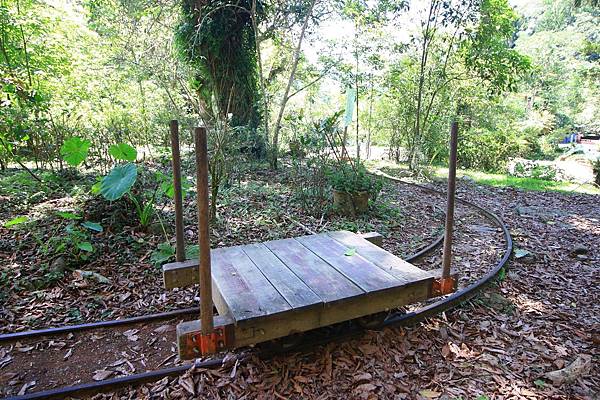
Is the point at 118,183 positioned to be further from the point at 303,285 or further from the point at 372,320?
the point at 372,320

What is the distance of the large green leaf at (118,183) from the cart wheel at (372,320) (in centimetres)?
265

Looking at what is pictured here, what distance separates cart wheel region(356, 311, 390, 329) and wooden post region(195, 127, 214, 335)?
51.1 inches

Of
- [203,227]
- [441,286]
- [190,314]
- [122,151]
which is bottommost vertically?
[190,314]

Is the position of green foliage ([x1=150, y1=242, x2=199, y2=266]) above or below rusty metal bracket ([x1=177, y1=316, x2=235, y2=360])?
below

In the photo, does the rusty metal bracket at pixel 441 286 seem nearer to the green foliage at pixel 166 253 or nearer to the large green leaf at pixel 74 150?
the green foliage at pixel 166 253

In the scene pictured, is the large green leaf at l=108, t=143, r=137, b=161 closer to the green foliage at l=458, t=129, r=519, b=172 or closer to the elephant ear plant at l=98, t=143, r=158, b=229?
the elephant ear plant at l=98, t=143, r=158, b=229

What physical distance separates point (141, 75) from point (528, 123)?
2028 centimetres

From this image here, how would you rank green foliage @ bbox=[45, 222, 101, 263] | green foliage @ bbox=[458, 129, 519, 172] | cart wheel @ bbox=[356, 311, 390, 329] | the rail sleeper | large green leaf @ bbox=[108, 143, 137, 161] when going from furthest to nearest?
green foliage @ bbox=[458, 129, 519, 172] → large green leaf @ bbox=[108, 143, 137, 161] → green foliage @ bbox=[45, 222, 101, 263] → cart wheel @ bbox=[356, 311, 390, 329] → the rail sleeper

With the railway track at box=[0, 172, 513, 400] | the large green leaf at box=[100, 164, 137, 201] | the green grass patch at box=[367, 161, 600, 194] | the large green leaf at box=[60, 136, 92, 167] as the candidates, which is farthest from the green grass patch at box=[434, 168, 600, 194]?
the large green leaf at box=[60, 136, 92, 167]

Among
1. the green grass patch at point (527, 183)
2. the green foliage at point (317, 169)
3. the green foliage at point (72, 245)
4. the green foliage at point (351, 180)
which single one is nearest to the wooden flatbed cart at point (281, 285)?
the green foliage at point (72, 245)

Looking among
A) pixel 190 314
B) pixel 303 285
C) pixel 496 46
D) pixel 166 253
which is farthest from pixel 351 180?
pixel 496 46

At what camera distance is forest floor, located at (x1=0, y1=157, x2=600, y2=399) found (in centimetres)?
243

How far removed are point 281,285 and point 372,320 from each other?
820 millimetres

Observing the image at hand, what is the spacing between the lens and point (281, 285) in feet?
8.41
